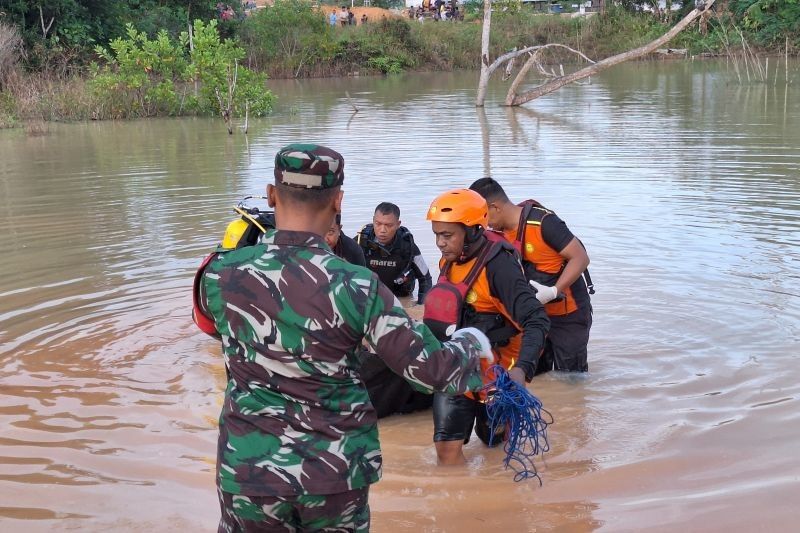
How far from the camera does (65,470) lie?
5.05m

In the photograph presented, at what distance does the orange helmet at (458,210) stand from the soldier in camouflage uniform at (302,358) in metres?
1.77

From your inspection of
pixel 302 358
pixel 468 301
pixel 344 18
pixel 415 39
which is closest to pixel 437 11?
pixel 344 18

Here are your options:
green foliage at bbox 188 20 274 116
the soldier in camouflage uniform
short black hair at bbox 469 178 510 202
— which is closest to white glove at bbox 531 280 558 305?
short black hair at bbox 469 178 510 202

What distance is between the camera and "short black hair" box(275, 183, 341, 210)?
270 cm

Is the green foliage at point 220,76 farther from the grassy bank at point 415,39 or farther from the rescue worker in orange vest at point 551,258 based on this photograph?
the rescue worker in orange vest at point 551,258

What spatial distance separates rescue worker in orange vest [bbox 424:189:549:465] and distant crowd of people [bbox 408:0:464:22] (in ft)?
176

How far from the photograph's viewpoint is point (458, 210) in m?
4.50

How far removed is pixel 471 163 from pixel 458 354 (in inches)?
508

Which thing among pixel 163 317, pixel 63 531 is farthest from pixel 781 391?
pixel 163 317

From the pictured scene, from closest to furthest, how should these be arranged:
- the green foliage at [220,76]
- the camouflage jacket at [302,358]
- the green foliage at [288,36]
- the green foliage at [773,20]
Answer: the camouflage jacket at [302,358] → the green foliage at [220,76] → the green foliage at [773,20] → the green foliage at [288,36]

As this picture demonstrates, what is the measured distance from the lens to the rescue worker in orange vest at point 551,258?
19.0 feet

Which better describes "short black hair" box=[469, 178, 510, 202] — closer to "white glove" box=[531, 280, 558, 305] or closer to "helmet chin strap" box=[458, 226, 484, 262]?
"white glove" box=[531, 280, 558, 305]

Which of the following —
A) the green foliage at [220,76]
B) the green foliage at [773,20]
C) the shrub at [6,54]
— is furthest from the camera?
the green foliage at [773,20]

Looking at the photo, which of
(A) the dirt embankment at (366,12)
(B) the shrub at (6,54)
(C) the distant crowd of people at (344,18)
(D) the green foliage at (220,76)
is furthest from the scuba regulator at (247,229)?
(A) the dirt embankment at (366,12)
